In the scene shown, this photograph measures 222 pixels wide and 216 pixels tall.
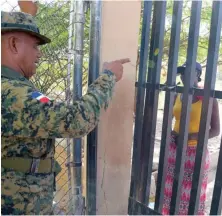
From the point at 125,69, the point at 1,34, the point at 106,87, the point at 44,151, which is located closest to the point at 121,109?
the point at 125,69

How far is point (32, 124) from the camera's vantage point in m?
1.28

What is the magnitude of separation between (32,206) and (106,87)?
0.77 metres

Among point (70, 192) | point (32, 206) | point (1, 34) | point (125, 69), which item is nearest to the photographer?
point (1, 34)

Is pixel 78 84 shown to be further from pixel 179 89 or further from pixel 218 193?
pixel 218 193

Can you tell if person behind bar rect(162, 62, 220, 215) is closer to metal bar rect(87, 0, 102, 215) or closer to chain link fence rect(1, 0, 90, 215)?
metal bar rect(87, 0, 102, 215)

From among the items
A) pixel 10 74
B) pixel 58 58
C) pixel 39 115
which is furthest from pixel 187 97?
pixel 58 58

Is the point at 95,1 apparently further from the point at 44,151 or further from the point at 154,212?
the point at 154,212

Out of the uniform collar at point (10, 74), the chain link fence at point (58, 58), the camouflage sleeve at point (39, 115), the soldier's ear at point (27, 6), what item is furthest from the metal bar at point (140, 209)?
the soldier's ear at point (27, 6)

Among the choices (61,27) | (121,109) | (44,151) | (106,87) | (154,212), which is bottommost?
(154,212)

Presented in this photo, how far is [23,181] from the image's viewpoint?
1460 mm

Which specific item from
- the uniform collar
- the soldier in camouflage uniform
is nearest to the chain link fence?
the soldier in camouflage uniform

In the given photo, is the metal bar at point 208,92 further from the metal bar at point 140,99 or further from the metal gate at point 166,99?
the metal bar at point 140,99

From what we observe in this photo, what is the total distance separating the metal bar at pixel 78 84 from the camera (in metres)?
1.68

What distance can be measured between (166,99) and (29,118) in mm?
874
